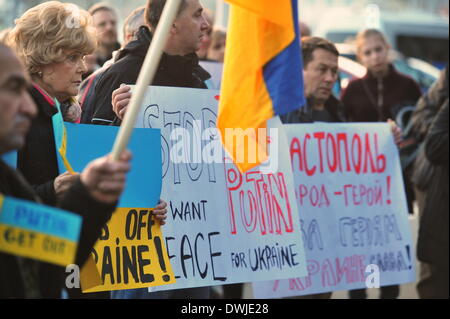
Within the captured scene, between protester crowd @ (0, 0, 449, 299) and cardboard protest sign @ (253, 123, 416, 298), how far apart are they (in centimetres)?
21

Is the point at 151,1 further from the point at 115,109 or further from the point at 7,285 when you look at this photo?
the point at 7,285

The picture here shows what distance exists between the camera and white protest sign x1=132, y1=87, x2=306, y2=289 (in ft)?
16.8

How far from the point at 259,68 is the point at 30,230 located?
1149 millimetres

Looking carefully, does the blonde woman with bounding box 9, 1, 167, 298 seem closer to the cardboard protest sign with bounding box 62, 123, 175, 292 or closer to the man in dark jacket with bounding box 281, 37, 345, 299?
the cardboard protest sign with bounding box 62, 123, 175, 292

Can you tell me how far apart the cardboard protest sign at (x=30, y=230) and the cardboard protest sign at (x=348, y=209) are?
11.8ft

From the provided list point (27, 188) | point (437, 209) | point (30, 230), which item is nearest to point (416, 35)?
point (437, 209)

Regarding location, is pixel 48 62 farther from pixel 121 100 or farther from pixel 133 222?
pixel 133 222

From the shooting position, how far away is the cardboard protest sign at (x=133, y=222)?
4.64 m

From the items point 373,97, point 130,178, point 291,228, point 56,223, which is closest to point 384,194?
point 291,228

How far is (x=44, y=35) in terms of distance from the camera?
4395 mm

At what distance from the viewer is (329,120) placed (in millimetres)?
6988

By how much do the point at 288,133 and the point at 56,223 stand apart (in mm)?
3779

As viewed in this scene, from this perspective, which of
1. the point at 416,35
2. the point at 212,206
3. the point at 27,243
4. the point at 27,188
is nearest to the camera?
the point at 27,243

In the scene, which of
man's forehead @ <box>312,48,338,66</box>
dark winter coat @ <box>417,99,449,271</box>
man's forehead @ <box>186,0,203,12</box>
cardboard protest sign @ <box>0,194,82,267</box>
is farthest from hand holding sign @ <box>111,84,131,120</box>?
dark winter coat @ <box>417,99,449,271</box>
